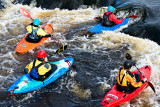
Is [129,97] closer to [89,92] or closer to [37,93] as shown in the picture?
[89,92]

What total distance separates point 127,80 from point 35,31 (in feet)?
12.4

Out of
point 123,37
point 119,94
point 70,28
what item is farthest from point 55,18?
point 119,94

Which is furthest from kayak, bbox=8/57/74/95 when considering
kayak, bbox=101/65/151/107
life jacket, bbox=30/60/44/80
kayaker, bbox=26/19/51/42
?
kayaker, bbox=26/19/51/42

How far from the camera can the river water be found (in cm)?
446

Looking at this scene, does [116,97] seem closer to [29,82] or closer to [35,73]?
[35,73]

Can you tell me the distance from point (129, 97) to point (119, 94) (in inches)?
10.8

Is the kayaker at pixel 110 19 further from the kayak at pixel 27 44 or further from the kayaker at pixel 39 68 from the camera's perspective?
the kayaker at pixel 39 68

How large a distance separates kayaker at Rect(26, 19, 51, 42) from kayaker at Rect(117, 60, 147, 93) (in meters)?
3.50

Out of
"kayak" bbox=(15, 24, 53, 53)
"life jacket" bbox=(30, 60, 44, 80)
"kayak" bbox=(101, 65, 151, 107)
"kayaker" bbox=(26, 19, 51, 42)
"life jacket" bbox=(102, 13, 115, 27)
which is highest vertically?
"life jacket" bbox=(102, 13, 115, 27)

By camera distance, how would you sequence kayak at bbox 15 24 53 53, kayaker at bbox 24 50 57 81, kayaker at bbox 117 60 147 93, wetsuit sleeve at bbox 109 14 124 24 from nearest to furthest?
kayaker at bbox 117 60 147 93 < kayaker at bbox 24 50 57 81 < kayak at bbox 15 24 53 53 < wetsuit sleeve at bbox 109 14 124 24

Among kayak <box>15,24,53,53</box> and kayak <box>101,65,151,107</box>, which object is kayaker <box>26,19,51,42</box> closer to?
kayak <box>15,24,53,53</box>

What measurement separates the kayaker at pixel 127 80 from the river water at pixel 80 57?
41cm

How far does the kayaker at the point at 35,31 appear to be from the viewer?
6.21 metres

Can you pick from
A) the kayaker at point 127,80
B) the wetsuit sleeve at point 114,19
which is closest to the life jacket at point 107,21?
the wetsuit sleeve at point 114,19
